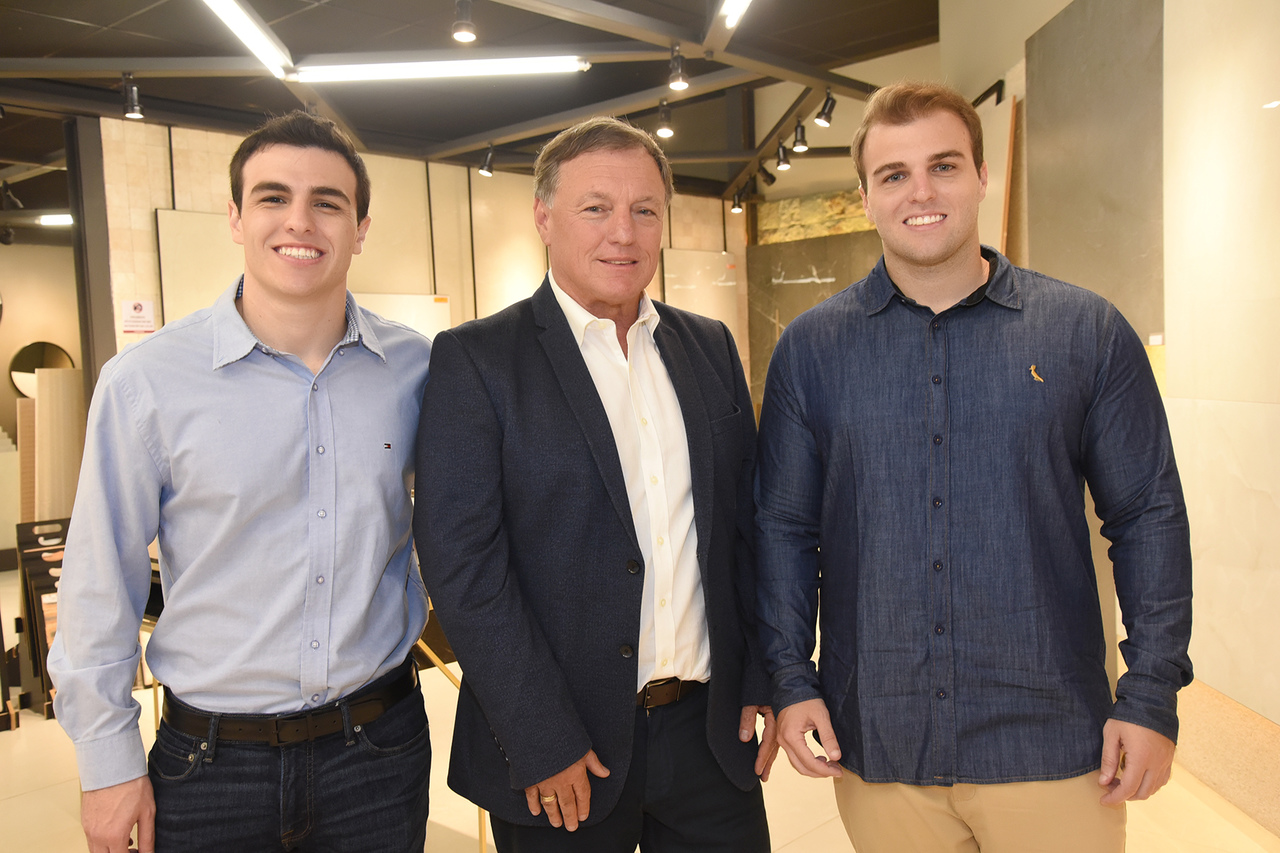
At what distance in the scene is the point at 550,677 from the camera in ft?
5.23

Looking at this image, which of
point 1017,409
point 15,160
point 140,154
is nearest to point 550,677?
point 1017,409

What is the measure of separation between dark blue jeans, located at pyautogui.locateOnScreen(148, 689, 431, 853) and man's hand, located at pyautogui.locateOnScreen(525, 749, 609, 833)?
0.29m

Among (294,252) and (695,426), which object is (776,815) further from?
(294,252)

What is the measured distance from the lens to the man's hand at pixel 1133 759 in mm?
1489

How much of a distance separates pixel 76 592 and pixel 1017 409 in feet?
5.86

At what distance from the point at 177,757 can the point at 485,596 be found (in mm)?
658

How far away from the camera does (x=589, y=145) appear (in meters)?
1.83

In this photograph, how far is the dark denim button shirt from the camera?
155 cm

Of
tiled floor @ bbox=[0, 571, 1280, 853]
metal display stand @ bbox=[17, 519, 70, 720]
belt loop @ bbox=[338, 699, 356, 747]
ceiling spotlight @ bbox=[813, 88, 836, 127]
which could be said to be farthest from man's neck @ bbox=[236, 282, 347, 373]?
ceiling spotlight @ bbox=[813, 88, 836, 127]

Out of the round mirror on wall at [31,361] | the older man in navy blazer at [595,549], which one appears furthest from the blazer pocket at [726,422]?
the round mirror on wall at [31,361]

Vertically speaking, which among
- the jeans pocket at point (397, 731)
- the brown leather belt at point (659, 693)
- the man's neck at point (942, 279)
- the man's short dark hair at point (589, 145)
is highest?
the man's short dark hair at point (589, 145)

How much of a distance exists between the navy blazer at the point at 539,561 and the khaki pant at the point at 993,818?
29 centimetres

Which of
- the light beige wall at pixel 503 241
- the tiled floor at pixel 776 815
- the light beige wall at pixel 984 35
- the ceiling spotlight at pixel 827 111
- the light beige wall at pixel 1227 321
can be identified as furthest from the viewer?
the light beige wall at pixel 503 241

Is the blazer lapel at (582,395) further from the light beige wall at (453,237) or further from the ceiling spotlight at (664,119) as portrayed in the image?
the light beige wall at (453,237)
